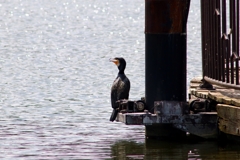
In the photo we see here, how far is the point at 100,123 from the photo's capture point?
688 inches

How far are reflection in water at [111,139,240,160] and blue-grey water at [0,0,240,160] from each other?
13 mm

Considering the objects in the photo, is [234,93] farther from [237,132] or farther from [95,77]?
[95,77]

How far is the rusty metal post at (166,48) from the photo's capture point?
47.6ft

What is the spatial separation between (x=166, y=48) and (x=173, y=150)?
1401mm

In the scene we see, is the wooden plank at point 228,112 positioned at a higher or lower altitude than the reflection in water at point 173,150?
higher

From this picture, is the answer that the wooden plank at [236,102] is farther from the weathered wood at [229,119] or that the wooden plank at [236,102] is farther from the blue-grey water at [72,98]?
the blue-grey water at [72,98]

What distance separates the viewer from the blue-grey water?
14.5 metres

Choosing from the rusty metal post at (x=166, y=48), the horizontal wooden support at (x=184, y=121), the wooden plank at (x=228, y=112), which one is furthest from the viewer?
the rusty metal post at (x=166, y=48)

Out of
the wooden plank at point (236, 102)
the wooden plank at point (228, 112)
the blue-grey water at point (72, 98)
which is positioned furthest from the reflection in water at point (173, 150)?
the wooden plank at point (236, 102)

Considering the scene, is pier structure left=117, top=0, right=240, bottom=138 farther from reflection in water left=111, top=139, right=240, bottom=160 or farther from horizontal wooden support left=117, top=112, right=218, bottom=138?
reflection in water left=111, top=139, right=240, bottom=160

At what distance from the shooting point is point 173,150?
571 inches

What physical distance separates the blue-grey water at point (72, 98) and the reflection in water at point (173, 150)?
0.5 inches

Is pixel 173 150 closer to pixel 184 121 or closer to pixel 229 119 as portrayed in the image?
pixel 184 121

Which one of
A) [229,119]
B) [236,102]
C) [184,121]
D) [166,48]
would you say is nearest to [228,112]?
[229,119]
